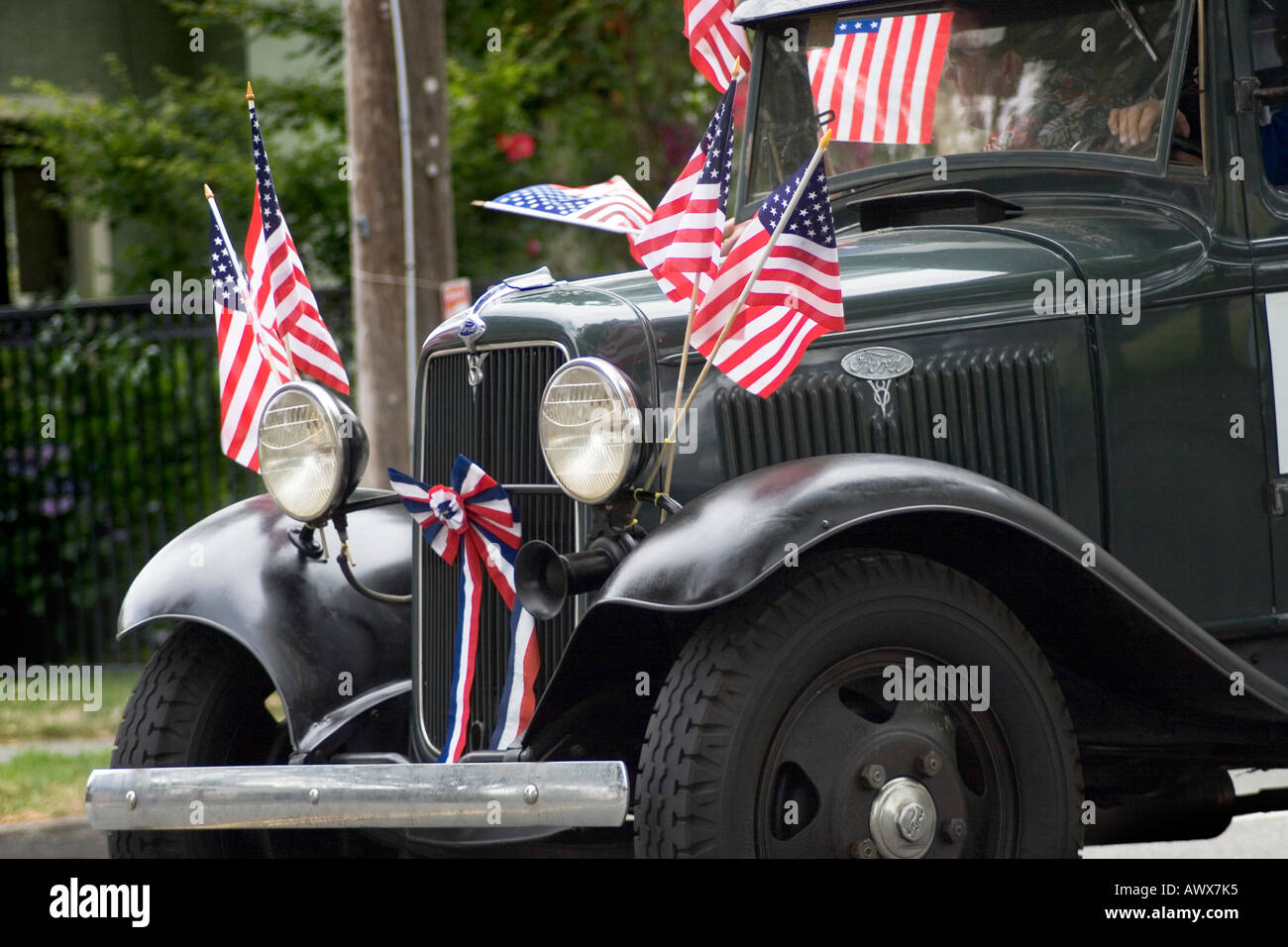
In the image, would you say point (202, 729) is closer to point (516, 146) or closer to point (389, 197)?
point (389, 197)

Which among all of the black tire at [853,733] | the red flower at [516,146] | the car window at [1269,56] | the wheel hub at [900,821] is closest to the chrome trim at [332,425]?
the black tire at [853,733]

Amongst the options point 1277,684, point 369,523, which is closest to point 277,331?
point 369,523

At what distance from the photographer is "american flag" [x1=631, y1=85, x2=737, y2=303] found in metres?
3.62

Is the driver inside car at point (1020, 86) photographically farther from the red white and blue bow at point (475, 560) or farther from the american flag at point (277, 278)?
the american flag at point (277, 278)

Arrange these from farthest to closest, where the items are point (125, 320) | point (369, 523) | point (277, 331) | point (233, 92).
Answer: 1. point (233, 92)
2. point (125, 320)
3. point (369, 523)
4. point (277, 331)

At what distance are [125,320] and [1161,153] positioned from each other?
6.62 metres

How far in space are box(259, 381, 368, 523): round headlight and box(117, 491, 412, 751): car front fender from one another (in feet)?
0.83

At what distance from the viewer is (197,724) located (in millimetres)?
4172

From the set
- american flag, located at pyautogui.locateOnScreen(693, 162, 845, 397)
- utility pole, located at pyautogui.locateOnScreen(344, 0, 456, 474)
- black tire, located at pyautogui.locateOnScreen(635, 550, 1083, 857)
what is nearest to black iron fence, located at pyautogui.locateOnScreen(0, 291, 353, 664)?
utility pole, located at pyautogui.locateOnScreen(344, 0, 456, 474)

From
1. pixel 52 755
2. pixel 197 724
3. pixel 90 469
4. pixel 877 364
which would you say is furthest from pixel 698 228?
pixel 90 469

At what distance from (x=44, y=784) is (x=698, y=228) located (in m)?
4.35

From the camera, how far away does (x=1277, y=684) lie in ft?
12.3

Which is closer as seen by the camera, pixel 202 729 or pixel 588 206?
pixel 202 729
